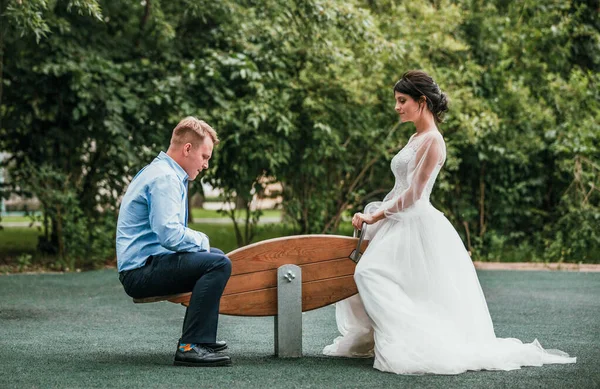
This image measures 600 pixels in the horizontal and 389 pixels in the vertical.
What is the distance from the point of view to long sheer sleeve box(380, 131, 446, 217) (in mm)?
5000

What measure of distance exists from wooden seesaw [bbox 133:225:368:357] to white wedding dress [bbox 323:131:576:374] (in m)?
0.19

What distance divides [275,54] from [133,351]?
6.47 meters

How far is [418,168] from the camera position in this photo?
5043 millimetres

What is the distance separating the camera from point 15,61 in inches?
416

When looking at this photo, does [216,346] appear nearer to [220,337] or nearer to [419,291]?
[419,291]

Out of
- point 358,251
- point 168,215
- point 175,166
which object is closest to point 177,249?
point 168,215

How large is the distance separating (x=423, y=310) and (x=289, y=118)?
20.8ft

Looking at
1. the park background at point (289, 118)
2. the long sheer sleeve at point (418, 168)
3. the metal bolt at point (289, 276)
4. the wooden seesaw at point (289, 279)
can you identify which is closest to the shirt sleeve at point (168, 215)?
the wooden seesaw at point (289, 279)

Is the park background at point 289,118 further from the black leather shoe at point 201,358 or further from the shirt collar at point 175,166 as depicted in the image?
the black leather shoe at point 201,358

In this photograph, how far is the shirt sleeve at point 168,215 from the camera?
4.52 meters

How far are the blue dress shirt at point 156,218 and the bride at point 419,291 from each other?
1.04 m

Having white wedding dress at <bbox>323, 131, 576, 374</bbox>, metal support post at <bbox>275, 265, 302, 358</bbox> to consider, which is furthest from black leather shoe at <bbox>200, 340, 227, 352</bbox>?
white wedding dress at <bbox>323, 131, 576, 374</bbox>

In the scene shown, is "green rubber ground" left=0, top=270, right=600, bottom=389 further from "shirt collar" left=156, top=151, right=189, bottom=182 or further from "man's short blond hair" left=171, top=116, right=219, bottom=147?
"man's short blond hair" left=171, top=116, right=219, bottom=147

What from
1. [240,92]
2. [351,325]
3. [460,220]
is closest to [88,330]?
[351,325]
